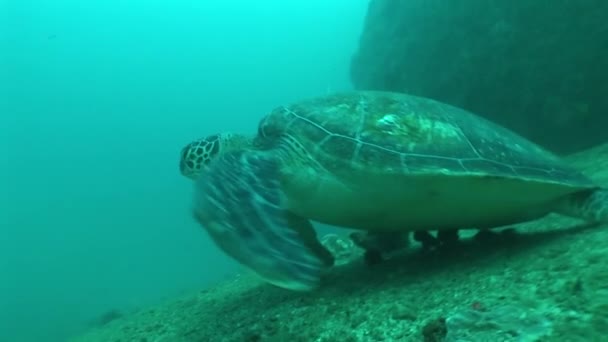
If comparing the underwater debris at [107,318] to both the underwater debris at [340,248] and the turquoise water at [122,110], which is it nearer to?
the underwater debris at [340,248]

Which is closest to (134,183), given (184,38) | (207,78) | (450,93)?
(207,78)

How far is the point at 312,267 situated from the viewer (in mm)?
2176

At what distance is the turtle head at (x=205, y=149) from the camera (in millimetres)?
4078

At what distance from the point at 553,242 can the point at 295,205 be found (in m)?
1.64

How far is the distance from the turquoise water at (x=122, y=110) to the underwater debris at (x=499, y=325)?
88.4 ft

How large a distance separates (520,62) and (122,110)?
107 meters

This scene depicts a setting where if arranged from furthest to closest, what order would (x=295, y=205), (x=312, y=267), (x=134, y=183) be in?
(x=134, y=183)
(x=295, y=205)
(x=312, y=267)

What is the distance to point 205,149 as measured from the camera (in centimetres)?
Result: 413

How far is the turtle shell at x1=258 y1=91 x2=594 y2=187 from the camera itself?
273 centimetres

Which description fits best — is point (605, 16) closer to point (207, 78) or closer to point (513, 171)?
point (513, 171)

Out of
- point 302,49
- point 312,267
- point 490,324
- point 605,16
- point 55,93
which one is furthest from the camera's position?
point 302,49

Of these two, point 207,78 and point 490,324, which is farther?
point 207,78

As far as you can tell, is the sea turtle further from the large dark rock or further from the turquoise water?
the turquoise water

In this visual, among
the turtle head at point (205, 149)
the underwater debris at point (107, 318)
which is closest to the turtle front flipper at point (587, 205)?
the turtle head at point (205, 149)
